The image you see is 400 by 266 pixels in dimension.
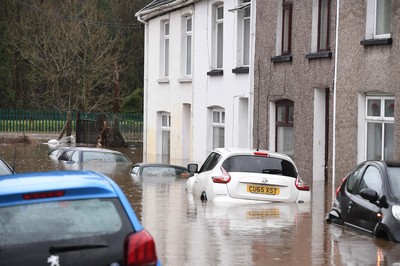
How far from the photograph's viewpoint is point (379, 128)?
2397 centimetres

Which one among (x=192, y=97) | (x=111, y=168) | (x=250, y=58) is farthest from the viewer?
(x=192, y=97)

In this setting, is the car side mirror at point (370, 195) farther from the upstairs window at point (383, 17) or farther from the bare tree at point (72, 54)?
the bare tree at point (72, 54)

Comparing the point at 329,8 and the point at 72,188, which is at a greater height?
the point at 329,8

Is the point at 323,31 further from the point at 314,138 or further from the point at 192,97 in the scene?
the point at 192,97

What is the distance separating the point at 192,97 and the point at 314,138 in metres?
10.7

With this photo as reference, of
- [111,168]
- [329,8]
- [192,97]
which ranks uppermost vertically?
[329,8]

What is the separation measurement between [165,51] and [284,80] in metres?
13.4

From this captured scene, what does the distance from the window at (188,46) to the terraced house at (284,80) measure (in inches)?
3.1

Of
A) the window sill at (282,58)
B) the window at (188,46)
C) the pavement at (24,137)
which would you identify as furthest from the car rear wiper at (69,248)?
the pavement at (24,137)

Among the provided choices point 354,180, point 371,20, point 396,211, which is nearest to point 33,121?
point 371,20

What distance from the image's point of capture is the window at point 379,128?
918 inches

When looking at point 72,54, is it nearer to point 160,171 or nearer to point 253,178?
point 160,171

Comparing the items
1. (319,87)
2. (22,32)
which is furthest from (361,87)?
(22,32)

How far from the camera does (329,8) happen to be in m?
26.7
